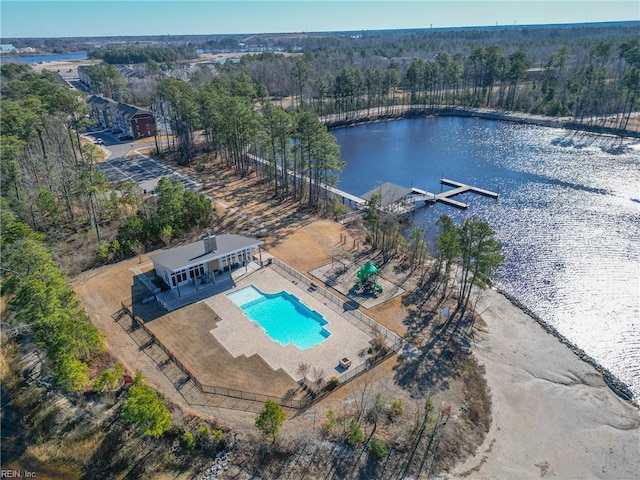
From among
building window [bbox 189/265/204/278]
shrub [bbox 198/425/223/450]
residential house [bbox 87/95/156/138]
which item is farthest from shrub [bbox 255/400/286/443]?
residential house [bbox 87/95/156/138]

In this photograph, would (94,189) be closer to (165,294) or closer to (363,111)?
(165,294)

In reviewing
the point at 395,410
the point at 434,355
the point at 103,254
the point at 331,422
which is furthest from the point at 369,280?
the point at 103,254

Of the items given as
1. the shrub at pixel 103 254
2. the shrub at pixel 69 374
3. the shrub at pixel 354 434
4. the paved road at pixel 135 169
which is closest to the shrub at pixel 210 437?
the shrub at pixel 354 434

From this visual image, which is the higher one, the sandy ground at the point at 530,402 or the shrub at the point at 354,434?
the shrub at the point at 354,434

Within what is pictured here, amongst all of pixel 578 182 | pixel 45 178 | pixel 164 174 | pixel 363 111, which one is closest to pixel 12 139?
pixel 45 178

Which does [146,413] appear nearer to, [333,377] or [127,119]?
[333,377]

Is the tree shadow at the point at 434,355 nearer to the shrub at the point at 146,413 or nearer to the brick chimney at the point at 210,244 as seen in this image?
the shrub at the point at 146,413

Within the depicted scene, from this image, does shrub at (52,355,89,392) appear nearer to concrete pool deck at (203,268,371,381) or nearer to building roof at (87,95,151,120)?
concrete pool deck at (203,268,371,381)
